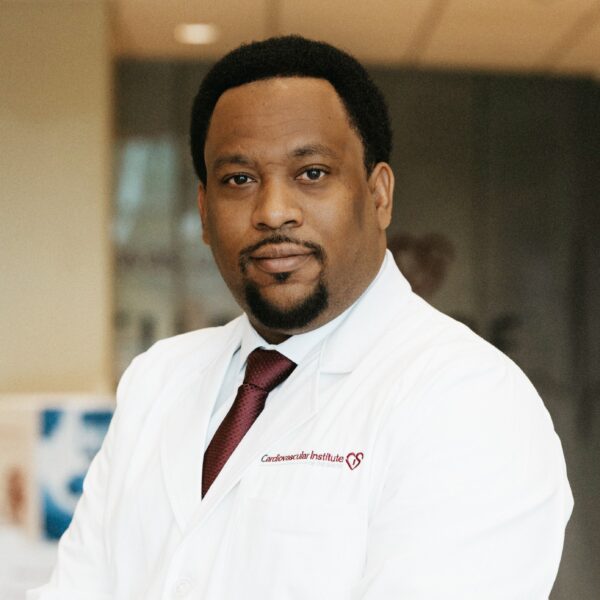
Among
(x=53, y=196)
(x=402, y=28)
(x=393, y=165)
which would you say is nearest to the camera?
(x=53, y=196)

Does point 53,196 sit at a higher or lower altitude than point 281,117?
higher

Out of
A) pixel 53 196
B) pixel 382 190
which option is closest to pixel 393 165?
pixel 53 196

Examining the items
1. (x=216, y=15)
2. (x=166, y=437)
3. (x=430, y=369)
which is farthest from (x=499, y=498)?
(x=216, y=15)

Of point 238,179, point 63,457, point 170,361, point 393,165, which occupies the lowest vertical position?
point 63,457

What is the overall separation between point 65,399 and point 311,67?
6.22 feet

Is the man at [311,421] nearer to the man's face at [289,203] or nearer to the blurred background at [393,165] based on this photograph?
the man's face at [289,203]

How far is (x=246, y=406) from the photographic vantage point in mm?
1262

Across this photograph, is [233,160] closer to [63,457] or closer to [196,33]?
[63,457]

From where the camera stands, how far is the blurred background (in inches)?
132

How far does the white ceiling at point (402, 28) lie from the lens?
3.48m

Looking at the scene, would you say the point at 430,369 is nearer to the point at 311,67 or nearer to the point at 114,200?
the point at 311,67

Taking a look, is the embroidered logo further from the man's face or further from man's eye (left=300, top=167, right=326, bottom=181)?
man's eye (left=300, top=167, right=326, bottom=181)

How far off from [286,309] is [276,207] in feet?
0.49

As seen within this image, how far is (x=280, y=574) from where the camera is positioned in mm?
1025
